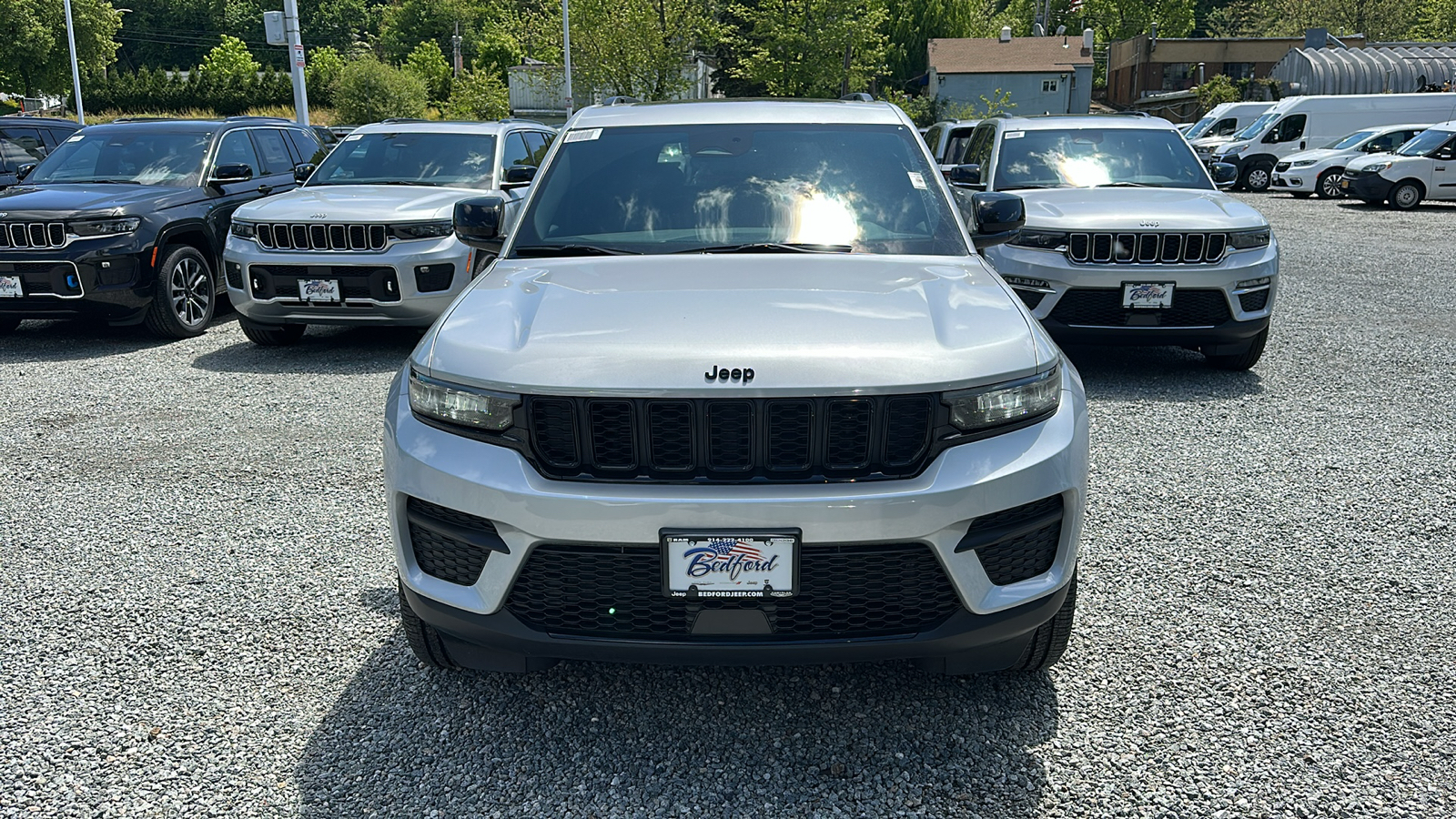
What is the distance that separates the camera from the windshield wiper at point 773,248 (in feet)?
11.8

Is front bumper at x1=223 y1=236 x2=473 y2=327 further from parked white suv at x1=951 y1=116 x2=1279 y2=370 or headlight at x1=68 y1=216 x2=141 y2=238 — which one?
parked white suv at x1=951 y1=116 x2=1279 y2=370

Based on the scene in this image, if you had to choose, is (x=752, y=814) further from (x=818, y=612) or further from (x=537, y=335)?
(x=537, y=335)

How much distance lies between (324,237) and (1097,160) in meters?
5.86

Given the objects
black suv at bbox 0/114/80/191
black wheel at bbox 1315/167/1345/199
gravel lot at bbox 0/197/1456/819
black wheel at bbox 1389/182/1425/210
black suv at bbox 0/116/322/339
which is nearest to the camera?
gravel lot at bbox 0/197/1456/819

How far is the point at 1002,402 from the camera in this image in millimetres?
2678

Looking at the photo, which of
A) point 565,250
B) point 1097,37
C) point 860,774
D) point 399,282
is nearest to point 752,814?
point 860,774

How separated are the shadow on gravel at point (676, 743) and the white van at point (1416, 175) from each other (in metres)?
22.4

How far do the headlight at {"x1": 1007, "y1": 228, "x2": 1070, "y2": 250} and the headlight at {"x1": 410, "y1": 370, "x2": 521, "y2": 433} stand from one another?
209 inches

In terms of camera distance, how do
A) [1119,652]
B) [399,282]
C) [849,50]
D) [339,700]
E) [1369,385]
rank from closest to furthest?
[339,700] < [1119,652] < [1369,385] < [399,282] < [849,50]

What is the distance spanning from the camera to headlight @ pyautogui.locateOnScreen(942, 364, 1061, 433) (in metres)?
2.63

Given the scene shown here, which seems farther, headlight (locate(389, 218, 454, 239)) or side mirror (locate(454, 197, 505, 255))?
headlight (locate(389, 218, 454, 239))

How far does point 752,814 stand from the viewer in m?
2.66

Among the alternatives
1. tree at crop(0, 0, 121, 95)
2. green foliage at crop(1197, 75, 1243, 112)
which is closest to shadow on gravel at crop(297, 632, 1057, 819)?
green foliage at crop(1197, 75, 1243, 112)

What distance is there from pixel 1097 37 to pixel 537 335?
94988 mm
